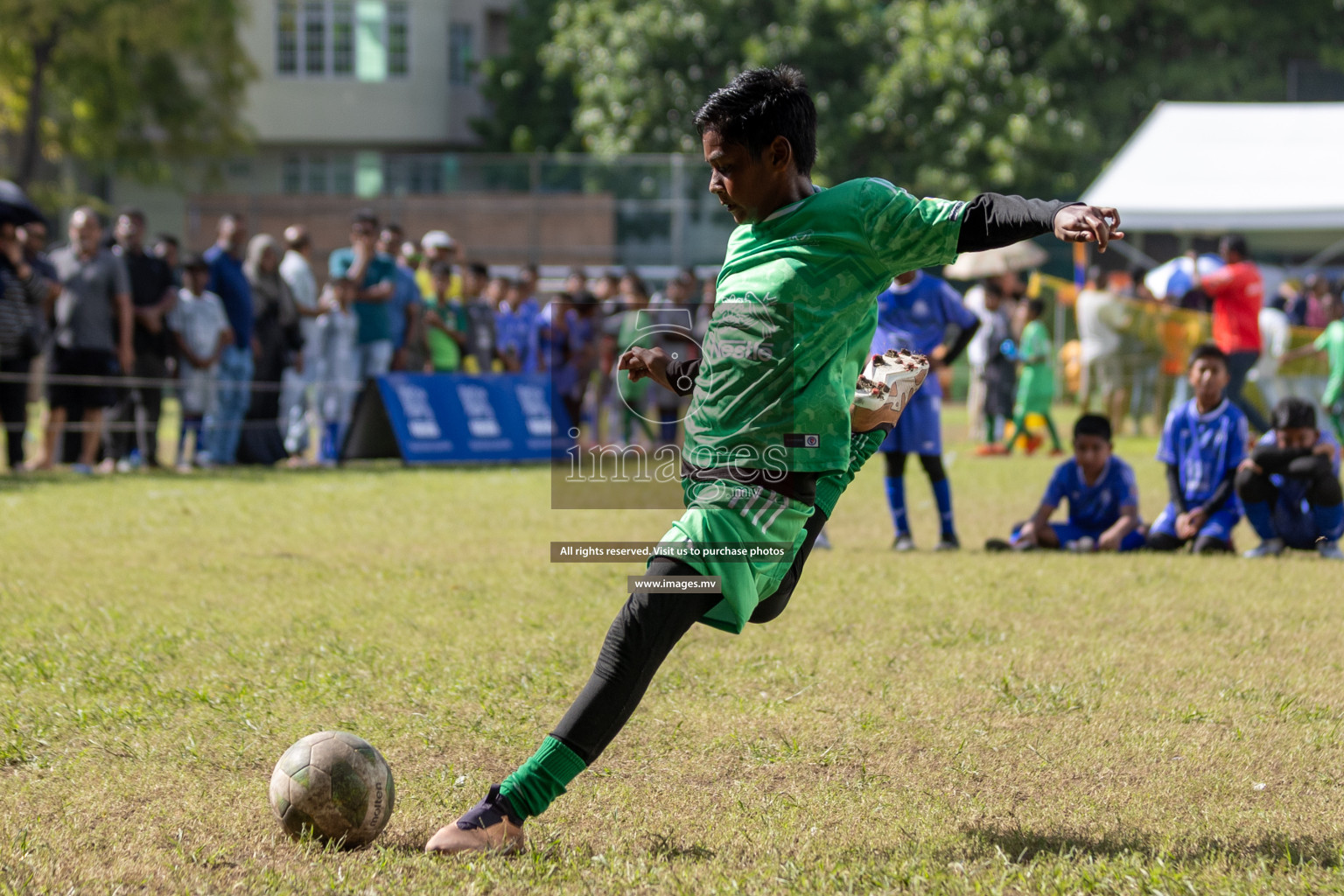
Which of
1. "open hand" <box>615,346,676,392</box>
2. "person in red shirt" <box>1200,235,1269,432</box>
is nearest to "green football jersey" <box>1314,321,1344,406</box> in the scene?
"person in red shirt" <box>1200,235,1269,432</box>

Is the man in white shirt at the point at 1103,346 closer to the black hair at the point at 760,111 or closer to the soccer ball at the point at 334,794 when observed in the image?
the black hair at the point at 760,111

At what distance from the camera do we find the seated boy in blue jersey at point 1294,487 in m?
9.63

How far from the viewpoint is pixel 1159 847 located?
154 inches

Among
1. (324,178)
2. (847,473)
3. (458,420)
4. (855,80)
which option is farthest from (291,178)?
(847,473)

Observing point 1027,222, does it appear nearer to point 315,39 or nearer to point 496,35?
point 315,39

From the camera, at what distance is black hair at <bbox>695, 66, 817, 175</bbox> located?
385 cm

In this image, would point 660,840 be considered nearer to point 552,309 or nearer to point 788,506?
point 788,506

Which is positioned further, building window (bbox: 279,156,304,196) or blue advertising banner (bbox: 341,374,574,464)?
building window (bbox: 279,156,304,196)

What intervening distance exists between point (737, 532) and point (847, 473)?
53cm

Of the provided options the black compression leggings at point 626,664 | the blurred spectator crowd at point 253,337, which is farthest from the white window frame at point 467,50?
the black compression leggings at point 626,664

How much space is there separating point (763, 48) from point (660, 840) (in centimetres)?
3082

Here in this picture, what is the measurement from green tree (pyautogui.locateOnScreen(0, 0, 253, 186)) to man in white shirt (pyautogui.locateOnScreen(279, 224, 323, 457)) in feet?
50.8

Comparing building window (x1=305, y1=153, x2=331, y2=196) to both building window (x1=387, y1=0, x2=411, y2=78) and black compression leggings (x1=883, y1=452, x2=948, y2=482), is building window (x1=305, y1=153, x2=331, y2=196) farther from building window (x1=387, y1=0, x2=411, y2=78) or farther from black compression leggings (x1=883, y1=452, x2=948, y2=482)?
black compression leggings (x1=883, y1=452, x2=948, y2=482)

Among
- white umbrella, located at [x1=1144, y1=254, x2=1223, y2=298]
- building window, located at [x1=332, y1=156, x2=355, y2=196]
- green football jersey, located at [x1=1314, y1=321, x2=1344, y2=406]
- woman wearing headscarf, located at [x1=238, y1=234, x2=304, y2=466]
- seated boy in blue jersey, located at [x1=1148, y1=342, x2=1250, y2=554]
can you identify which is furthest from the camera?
building window, located at [x1=332, y1=156, x2=355, y2=196]
